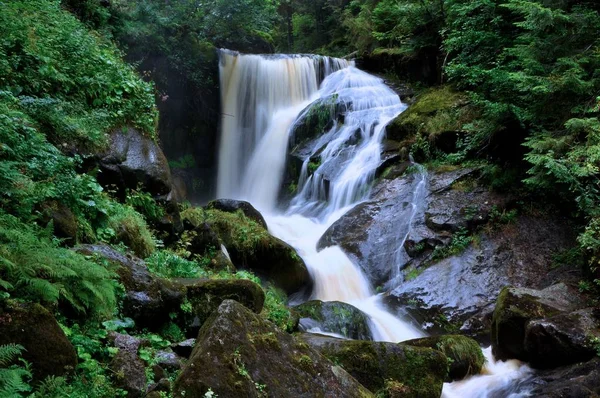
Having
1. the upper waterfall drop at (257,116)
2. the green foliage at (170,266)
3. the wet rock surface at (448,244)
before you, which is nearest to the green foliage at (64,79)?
the green foliage at (170,266)

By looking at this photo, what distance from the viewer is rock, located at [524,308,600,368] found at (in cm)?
608

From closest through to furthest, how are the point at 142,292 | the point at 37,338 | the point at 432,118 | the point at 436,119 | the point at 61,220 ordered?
1. the point at 37,338
2. the point at 142,292
3. the point at 61,220
4. the point at 436,119
5. the point at 432,118

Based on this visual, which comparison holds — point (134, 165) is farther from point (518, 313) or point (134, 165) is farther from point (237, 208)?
point (518, 313)

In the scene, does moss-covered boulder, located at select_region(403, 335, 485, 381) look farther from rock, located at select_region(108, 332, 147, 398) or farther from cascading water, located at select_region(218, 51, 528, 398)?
rock, located at select_region(108, 332, 147, 398)

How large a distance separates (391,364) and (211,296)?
2.21 meters

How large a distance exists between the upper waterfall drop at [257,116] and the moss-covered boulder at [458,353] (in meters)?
9.34

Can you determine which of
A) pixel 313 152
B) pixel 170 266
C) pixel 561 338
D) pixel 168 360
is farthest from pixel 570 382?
pixel 313 152

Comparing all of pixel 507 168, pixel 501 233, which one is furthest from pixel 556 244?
pixel 507 168

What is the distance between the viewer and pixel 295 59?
19.3m

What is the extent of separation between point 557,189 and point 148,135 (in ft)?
A: 27.3

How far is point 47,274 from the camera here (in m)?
3.62

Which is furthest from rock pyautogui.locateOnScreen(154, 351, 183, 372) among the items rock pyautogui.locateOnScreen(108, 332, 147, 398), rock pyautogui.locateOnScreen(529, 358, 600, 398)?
rock pyautogui.locateOnScreen(529, 358, 600, 398)

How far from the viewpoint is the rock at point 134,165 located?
7.54m

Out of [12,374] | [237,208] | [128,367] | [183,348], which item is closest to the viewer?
[12,374]
